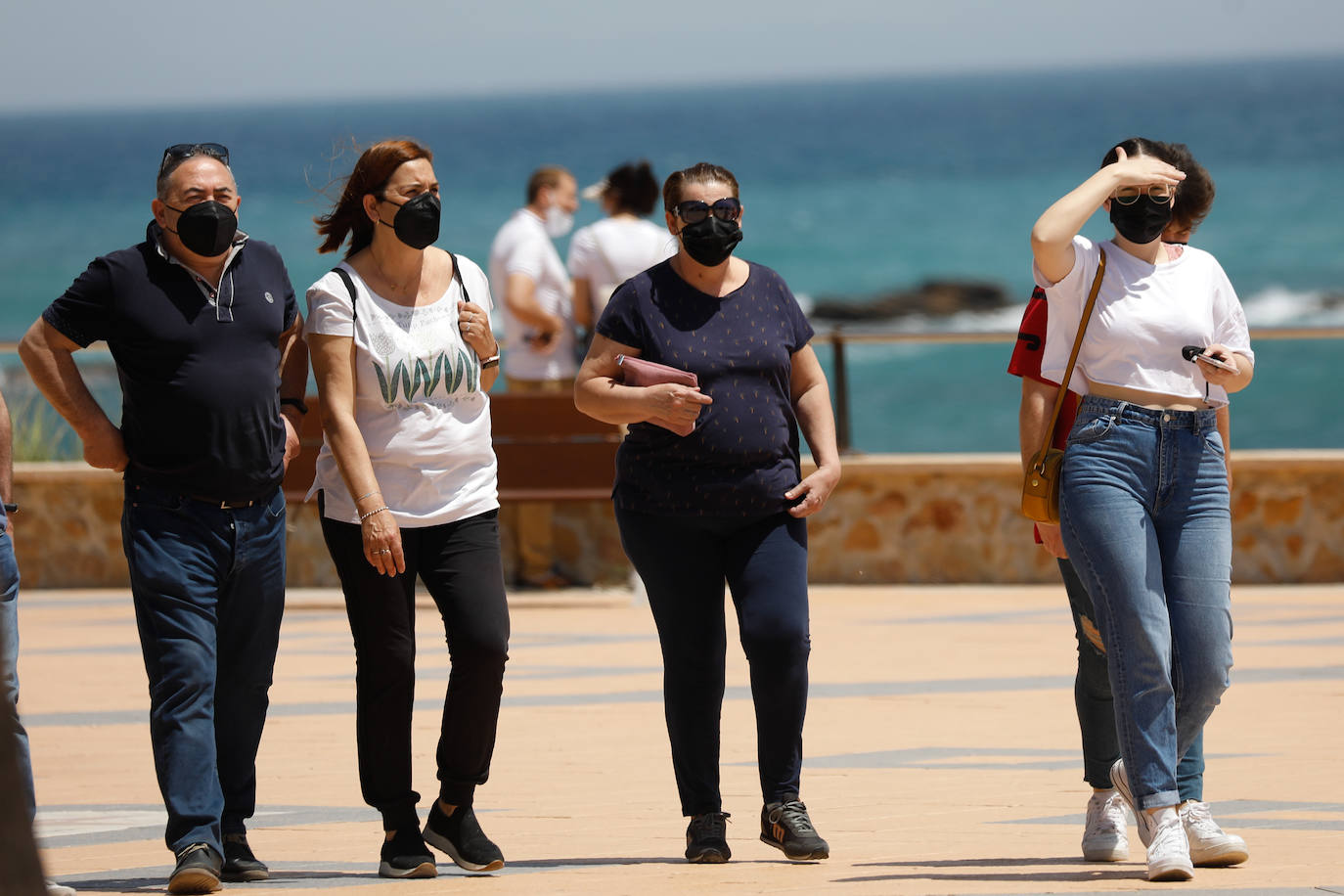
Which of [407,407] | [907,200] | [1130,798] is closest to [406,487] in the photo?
[407,407]

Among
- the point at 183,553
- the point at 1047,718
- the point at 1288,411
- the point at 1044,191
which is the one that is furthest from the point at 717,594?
the point at 1044,191

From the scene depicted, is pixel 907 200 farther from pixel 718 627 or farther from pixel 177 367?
pixel 177 367

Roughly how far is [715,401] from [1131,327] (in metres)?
1.06

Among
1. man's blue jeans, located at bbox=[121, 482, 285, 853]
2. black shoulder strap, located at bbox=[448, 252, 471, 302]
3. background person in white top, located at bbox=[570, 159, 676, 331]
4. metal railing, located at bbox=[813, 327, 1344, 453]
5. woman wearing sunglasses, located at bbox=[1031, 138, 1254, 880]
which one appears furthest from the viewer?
metal railing, located at bbox=[813, 327, 1344, 453]

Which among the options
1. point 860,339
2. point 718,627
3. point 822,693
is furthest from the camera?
point 860,339

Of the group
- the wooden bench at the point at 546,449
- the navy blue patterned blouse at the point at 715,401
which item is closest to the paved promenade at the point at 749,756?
the wooden bench at the point at 546,449

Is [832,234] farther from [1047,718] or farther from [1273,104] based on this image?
[1047,718]

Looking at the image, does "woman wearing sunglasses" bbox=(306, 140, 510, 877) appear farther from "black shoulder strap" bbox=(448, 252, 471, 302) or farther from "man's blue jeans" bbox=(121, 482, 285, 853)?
"man's blue jeans" bbox=(121, 482, 285, 853)

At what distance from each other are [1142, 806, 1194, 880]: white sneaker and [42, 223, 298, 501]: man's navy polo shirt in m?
2.33

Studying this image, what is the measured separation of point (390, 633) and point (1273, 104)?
116 m

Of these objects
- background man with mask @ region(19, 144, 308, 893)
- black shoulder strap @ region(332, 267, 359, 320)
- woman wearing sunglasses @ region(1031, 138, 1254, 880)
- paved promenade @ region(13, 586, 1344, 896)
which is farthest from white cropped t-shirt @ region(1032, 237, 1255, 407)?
background man with mask @ region(19, 144, 308, 893)

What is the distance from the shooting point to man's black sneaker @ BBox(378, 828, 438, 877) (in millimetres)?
4996

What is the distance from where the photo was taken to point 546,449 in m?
10.4

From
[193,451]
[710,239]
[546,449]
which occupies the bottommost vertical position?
[546,449]
